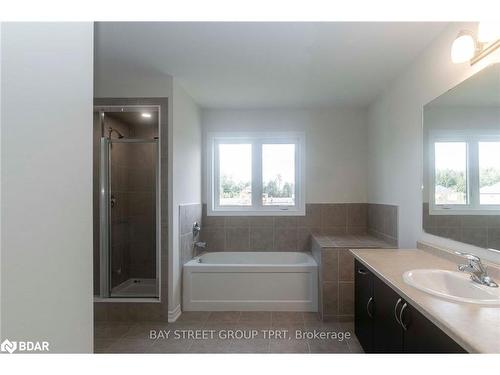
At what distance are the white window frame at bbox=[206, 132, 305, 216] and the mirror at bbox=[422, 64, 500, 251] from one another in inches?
69.2

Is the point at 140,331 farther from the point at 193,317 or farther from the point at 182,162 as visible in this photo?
the point at 182,162

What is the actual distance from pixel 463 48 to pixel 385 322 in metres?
1.69

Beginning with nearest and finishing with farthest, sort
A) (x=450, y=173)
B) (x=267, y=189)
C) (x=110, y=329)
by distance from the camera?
1. (x=450, y=173)
2. (x=110, y=329)
3. (x=267, y=189)

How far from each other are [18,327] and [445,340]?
54.0 inches

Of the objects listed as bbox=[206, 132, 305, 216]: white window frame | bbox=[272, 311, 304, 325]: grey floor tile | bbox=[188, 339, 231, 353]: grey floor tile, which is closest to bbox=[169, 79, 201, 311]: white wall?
bbox=[206, 132, 305, 216]: white window frame

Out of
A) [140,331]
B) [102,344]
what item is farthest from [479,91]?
[102,344]

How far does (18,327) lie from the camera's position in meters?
0.68

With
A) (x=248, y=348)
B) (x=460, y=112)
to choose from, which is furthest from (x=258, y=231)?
(x=460, y=112)

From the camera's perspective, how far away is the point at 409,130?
2.41 m

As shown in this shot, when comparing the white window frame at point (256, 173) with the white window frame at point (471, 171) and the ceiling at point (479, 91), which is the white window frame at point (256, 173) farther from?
the ceiling at point (479, 91)

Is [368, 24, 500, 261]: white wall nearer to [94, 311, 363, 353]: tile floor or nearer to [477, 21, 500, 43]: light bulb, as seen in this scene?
[477, 21, 500, 43]: light bulb

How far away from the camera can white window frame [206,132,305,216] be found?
3.71m

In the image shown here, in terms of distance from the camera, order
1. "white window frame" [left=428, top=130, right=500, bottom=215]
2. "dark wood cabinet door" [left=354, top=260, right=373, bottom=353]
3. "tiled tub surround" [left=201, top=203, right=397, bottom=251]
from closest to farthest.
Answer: "white window frame" [left=428, top=130, right=500, bottom=215]
"dark wood cabinet door" [left=354, top=260, right=373, bottom=353]
"tiled tub surround" [left=201, top=203, right=397, bottom=251]

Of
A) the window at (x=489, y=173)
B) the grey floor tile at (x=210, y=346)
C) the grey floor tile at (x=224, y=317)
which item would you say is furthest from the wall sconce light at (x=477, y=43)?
the grey floor tile at (x=224, y=317)
